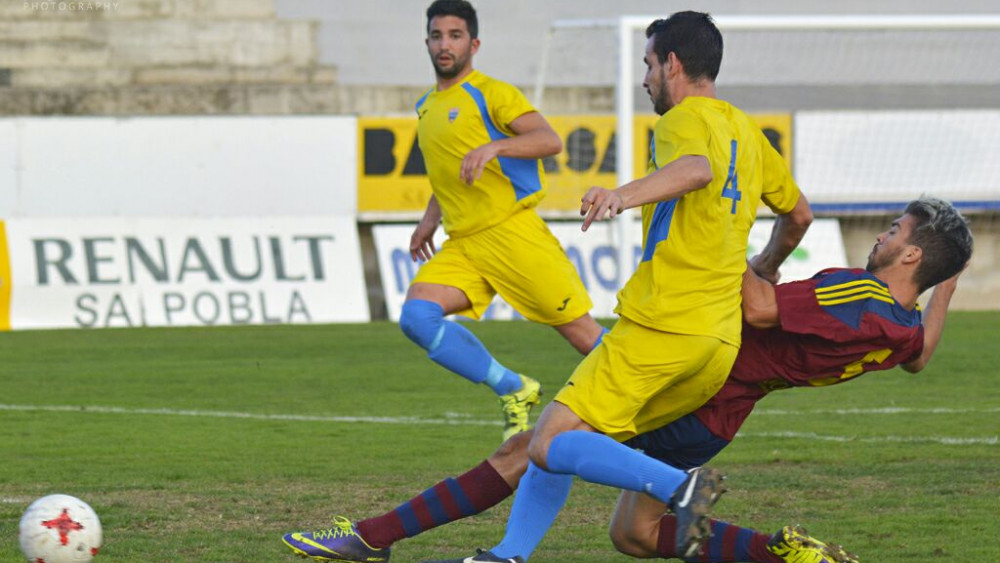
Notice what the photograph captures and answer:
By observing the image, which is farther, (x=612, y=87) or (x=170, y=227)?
(x=612, y=87)

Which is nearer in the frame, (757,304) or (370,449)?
(757,304)

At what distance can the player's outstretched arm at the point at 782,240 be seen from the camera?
5188 mm

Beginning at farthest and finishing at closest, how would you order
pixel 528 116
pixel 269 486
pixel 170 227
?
pixel 170 227, pixel 528 116, pixel 269 486

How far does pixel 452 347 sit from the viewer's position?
728 centimetres

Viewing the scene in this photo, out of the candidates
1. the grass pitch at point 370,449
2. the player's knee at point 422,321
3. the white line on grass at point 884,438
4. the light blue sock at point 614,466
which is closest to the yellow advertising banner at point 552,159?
Answer: the grass pitch at point 370,449

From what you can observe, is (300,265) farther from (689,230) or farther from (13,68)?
(689,230)

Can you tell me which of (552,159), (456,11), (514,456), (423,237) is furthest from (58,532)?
(552,159)

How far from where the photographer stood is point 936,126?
58.5 ft

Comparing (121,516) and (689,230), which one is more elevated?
(689,230)

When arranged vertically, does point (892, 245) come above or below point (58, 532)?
above

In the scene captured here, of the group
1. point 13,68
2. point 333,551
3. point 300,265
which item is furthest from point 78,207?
point 333,551

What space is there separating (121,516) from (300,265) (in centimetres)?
1017

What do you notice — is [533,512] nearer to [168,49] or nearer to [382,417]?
[382,417]

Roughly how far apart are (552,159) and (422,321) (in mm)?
10498
